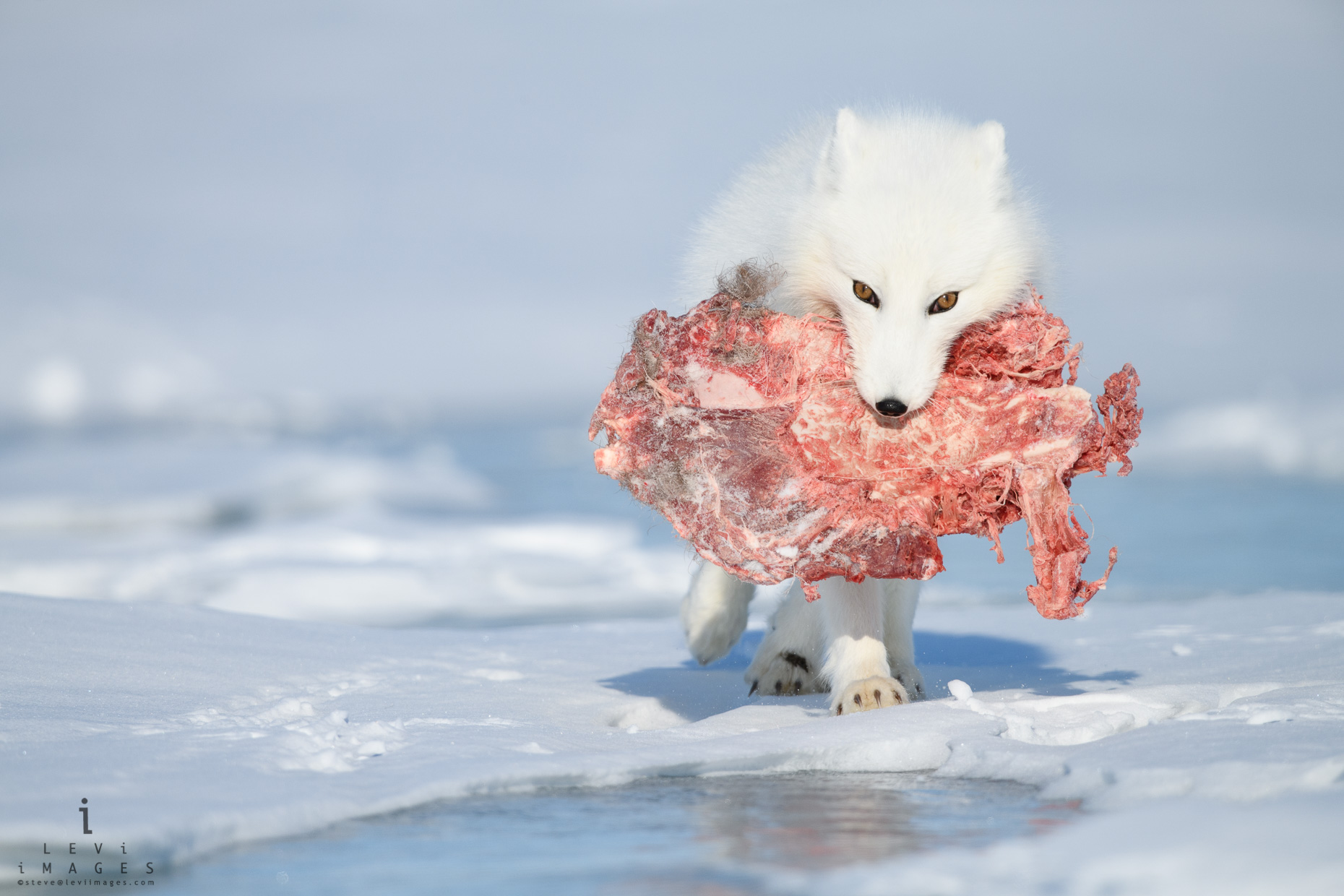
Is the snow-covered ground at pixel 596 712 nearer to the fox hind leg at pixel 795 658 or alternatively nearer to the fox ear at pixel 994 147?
the fox hind leg at pixel 795 658

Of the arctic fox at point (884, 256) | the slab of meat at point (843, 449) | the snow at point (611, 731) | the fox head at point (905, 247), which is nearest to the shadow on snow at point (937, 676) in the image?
the snow at point (611, 731)

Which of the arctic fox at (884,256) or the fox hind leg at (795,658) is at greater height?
the arctic fox at (884,256)

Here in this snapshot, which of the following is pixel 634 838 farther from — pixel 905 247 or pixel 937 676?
pixel 937 676

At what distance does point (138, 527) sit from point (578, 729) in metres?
9.46

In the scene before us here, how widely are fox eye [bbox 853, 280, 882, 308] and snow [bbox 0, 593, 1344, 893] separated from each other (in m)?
1.01

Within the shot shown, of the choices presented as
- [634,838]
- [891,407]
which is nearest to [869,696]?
[891,407]

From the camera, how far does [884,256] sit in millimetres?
2945

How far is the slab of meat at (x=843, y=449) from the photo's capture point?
289cm

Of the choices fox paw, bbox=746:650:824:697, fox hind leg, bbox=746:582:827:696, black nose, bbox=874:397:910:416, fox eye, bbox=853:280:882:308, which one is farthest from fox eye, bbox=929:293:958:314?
fox paw, bbox=746:650:824:697

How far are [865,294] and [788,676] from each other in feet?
4.93

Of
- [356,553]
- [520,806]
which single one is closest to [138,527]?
[356,553]

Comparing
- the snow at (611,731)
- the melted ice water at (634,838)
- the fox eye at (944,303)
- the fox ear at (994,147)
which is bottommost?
the melted ice water at (634,838)

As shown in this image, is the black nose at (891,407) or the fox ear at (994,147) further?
the fox ear at (994,147)

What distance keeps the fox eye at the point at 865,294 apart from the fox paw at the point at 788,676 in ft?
4.69
